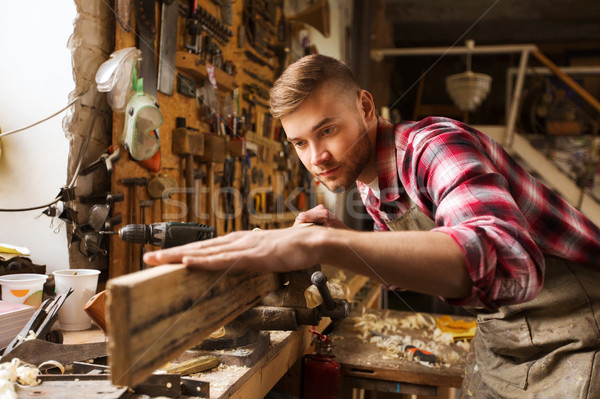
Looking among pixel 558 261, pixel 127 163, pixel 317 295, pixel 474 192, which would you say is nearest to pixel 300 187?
pixel 127 163

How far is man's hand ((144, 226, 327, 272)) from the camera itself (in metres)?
0.83

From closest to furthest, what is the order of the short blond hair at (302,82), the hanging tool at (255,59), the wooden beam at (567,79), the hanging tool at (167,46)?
the short blond hair at (302,82)
the hanging tool at (167,46)
the hanging tool at (255,59)
the wooden beam at (567,79)

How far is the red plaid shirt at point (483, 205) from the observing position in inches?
34.3

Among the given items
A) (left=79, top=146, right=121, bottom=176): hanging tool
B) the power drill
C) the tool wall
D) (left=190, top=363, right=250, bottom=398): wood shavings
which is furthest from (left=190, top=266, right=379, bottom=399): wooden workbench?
(left=79, top=146, right=121, bottom=176): hanging tool

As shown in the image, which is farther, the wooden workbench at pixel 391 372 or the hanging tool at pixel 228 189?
the hanging tool at pixel 228 189

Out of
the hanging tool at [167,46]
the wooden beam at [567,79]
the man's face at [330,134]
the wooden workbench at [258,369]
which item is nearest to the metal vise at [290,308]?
the wooden workbench at [258,369]

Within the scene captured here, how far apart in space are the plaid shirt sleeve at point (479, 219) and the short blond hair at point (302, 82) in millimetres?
423

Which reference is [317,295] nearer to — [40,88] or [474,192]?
[474,192]

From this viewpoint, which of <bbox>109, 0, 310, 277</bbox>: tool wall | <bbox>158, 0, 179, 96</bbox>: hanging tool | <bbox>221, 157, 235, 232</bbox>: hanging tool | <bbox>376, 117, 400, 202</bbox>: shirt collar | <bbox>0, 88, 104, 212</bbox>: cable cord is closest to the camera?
<bbox>376, 117, 400, 202</bbox>: shirt collar

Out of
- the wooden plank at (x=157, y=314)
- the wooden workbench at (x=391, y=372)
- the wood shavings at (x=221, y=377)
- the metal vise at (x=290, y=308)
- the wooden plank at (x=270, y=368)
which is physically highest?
the wooden plank at (x=157, y=314)

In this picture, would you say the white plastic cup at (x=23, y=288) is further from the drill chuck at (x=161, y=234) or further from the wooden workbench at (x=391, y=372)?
the wooden workbench at (x=391, y=372)

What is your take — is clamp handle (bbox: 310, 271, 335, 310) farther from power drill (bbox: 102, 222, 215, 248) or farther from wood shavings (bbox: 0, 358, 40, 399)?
wood shavings (bbox: 0, 358, 40, 399)

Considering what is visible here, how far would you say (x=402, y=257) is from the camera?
831 millimetres

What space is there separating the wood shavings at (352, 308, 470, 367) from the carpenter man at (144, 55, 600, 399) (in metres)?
0.41
